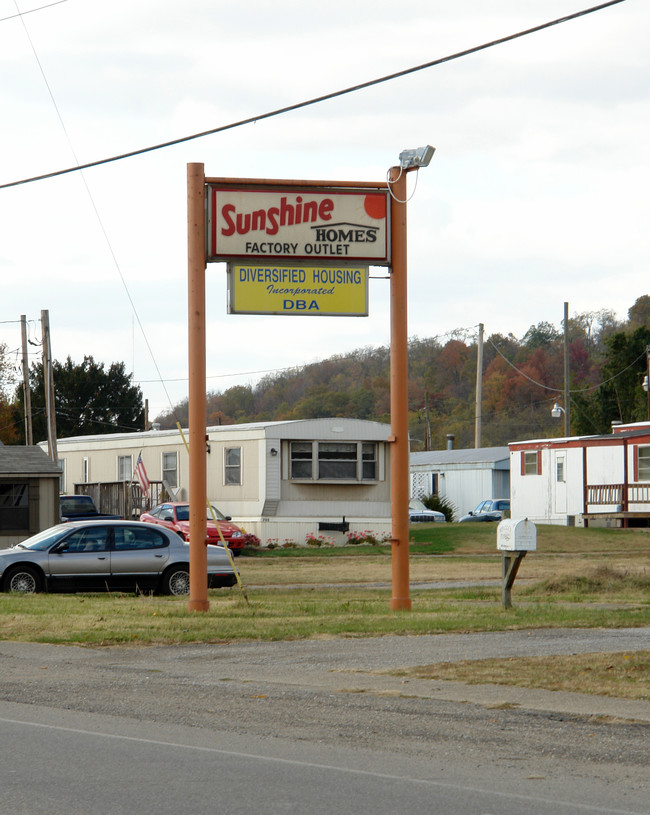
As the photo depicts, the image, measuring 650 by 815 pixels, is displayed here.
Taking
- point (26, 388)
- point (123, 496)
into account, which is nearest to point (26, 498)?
point (123, 496)

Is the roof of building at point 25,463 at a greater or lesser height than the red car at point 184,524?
greater

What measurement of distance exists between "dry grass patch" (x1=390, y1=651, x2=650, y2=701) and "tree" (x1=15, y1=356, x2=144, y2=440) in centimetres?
6209

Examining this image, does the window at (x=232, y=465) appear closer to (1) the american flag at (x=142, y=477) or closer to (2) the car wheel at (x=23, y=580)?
(1) the american flag at (x=142, y=477)

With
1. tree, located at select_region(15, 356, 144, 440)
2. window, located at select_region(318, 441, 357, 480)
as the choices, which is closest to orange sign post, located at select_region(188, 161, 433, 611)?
window, located at select_region(318, 441, 357, 480)

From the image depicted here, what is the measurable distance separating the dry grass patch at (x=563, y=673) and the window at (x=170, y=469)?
95.2ft

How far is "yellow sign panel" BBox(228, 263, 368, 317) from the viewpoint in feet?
57.2

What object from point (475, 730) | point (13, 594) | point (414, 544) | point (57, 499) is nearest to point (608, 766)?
point (475, 730)

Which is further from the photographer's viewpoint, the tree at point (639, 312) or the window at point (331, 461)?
the tree at point (639, 312)

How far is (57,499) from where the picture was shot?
103 feet

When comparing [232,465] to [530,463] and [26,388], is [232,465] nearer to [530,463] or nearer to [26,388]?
[530,463]

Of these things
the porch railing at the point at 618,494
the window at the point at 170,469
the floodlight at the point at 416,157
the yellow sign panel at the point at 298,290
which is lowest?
the porch railing at the point at 618,494

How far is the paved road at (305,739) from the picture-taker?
6.57m

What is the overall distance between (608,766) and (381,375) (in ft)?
348

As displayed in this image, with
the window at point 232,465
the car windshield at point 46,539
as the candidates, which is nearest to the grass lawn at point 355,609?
the car windshield at point 46,539
